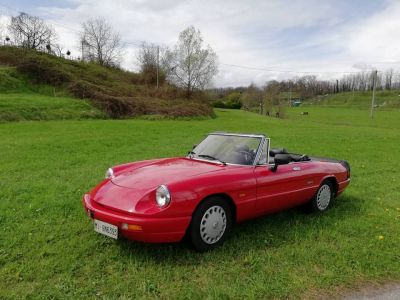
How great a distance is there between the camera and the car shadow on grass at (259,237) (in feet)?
13.5

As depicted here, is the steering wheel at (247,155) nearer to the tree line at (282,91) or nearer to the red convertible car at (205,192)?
the red convertible car at (205,192)

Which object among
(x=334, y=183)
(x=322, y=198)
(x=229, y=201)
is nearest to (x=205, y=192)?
(x=229, y=201)

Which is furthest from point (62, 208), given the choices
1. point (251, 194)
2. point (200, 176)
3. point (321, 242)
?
point (321, 242)

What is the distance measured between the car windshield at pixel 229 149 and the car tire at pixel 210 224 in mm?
868

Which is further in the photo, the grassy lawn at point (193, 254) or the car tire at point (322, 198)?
the car tire at point (322, 198)

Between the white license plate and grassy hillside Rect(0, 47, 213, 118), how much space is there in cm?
2449

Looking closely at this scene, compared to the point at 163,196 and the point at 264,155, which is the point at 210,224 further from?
the point at 264,155

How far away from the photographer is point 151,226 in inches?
147

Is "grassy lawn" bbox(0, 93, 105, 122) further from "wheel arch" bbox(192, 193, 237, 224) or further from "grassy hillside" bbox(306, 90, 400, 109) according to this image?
"grassy hillside" bbox(306, 90, 400, 109)

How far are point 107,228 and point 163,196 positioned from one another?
72cm

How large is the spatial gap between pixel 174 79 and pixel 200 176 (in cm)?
4586

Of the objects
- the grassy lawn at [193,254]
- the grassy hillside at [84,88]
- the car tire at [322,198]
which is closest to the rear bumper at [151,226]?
the grassy lawn at [193,254]

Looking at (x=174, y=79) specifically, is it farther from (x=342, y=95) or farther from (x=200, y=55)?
(x=342, y=95)

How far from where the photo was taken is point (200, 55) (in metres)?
48.2
